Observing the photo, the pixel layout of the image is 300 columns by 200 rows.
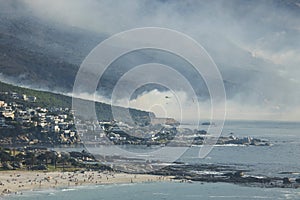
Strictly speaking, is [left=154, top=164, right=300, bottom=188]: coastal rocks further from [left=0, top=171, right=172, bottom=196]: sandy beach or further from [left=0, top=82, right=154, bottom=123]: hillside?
[left=0, top=82, right=154, bottom=123]: hillside

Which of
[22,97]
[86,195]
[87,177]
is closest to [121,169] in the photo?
[87,177]

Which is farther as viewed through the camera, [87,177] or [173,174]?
[173,174]

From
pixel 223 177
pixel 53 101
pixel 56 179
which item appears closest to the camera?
pixel 56 179

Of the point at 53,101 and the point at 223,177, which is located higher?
the point at 53,101

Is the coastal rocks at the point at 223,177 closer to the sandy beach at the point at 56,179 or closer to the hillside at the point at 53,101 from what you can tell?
the sandy beach at the point at 56,179

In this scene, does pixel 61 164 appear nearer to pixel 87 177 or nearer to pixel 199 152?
pixel 87 177

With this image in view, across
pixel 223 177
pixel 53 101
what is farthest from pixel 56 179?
pixel 53 101

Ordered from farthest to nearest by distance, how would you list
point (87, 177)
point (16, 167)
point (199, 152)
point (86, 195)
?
point (199, 152)
point (16, 167)
point (87, 177)
point (86, 195)

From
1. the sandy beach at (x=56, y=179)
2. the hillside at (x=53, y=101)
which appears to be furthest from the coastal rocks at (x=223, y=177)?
the hillside at (x=53, y=101)

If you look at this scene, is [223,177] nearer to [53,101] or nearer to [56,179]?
[56,179]
